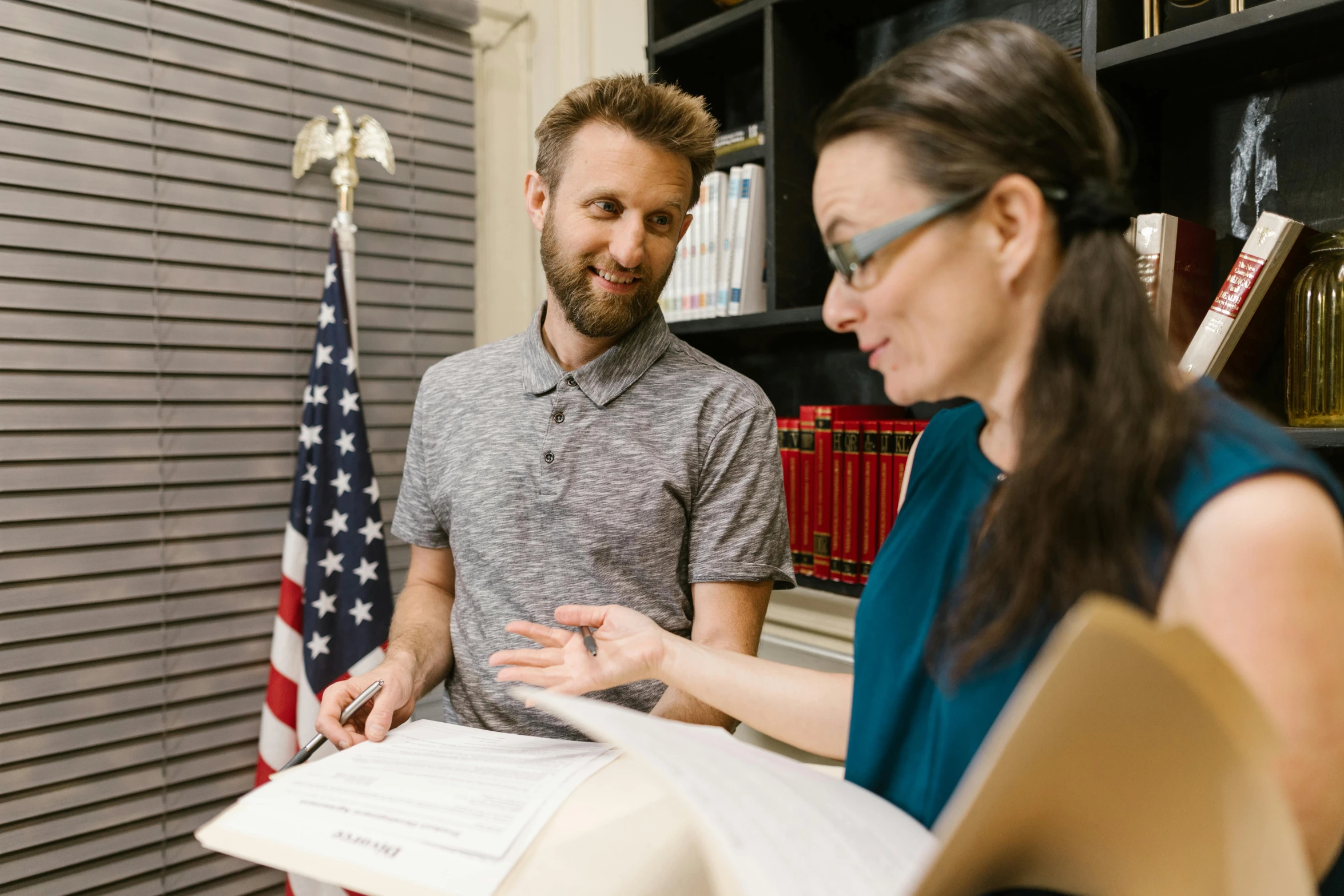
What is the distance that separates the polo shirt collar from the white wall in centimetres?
120

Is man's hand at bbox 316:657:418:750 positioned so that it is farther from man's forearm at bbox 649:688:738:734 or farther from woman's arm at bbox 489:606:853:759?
man's forearm at bbox 649:688:738:734

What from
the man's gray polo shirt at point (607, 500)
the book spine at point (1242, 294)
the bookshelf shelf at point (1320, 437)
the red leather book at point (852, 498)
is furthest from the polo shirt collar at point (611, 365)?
the bookshelf shelf at point (1320, 437)

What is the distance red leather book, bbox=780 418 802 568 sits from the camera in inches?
70.1

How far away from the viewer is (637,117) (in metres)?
1.22

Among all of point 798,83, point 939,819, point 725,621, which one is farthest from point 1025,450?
point 798,83

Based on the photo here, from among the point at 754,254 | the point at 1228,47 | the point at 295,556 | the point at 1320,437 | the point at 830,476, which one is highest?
the point at 1228,47

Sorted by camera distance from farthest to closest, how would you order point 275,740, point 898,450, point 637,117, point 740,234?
point 275,740 < point 740,234 < point 898,450 < point 637,117

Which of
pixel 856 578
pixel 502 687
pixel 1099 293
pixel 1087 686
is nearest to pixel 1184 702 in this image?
pixel 1087 686

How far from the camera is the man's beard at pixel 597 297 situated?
125 centimetres

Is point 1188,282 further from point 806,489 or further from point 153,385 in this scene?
point 153,385

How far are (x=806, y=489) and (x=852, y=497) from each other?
0.12 metres

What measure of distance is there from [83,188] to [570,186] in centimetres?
122

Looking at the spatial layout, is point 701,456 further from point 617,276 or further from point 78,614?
point 78,614

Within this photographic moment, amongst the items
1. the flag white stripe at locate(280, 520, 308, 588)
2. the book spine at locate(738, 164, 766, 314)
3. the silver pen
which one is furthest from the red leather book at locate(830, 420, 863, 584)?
the flag white stripe at locate(280, 520, 308, 588)
